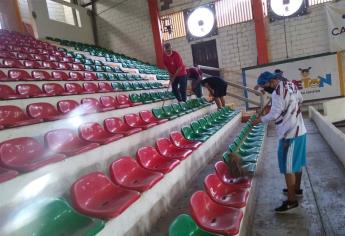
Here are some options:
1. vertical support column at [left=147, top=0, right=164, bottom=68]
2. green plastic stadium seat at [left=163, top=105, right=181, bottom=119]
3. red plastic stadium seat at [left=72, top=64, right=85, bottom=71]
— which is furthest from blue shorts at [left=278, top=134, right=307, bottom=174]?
vertical support column at [left=147, top=0, right=164, bottom=68]

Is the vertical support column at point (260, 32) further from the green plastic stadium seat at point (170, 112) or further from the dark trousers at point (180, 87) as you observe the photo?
the green plastic stadium seat at point (170, 112)

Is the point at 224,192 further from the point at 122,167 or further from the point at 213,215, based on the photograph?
the point at 122,167

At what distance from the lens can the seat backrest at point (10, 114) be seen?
2.76 meters

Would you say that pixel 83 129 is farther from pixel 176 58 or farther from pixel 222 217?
pixel 176 58

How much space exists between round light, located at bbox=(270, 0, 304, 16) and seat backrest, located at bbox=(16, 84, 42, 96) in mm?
8125

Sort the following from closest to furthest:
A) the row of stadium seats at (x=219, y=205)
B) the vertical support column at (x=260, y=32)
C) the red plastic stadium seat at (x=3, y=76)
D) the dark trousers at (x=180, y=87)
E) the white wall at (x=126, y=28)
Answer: the row of stadium seats at (x=219, y=205)
the red plastic stadium seat at (x=3, y=76)
the dark trousers at (x=180, y=87)
the vertical support column at (x=260, y=32)
the white wall at (x=126, y=28)

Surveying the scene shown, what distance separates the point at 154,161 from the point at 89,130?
663mm

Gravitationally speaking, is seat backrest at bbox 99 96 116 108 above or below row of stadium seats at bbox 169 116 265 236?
above

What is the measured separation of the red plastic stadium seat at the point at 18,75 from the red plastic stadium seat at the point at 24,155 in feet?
7.60

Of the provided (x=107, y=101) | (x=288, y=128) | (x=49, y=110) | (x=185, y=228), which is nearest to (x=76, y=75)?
(x=107, y=101)

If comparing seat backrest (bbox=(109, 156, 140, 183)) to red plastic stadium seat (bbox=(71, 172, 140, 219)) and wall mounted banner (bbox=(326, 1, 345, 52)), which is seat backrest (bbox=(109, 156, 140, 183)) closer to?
red plastic stadium seat (bbox=(71, 172, 140, 219))

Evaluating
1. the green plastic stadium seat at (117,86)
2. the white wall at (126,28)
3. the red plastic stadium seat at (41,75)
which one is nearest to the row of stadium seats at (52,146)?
Answer: the red plastic stadium seat at (41,75)

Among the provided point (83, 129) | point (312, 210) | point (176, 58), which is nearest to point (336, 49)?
point (176, 58)

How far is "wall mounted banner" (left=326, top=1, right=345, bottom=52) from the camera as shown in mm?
8672
